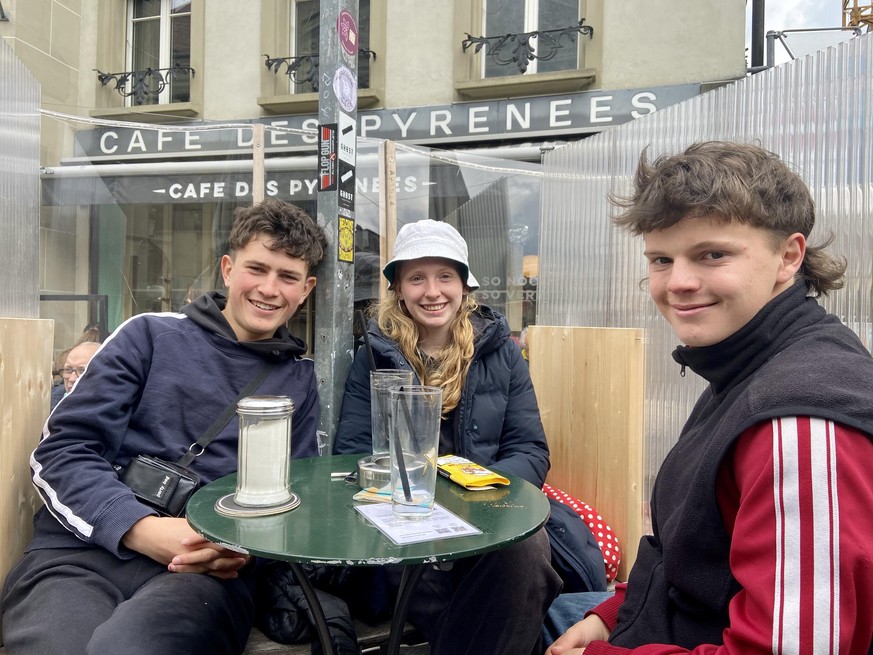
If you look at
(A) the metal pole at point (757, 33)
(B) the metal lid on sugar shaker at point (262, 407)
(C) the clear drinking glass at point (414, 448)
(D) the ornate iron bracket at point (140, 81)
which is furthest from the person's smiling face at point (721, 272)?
(D) the ornate iron bracket at point (140, 81)

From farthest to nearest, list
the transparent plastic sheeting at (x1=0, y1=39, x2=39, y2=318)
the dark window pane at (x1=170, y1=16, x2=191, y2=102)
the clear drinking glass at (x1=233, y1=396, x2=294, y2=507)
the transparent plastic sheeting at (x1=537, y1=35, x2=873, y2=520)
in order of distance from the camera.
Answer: the dark window pane at (x1=170, y1=16, x2=191, y2=102)
the transparent plastic sheeting at (x1=0, y1=39, x2=39, y2=318)
the transparent plastic sheeting at (x1=537, y1=35, x2=873, y2=520)
the clear drinking glass at (x1=233, y1=396, x2=294, y2=507)

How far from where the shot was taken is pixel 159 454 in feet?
6.23

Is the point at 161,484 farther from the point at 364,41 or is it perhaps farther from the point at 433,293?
the point at 364,41

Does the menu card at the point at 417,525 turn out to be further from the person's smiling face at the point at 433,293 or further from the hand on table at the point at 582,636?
the person's smiling face at the point at 433,293

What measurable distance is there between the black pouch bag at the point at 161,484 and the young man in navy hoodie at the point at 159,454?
0.19 feet

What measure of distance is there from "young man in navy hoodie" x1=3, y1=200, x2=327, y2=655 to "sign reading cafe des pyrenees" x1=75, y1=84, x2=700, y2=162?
3752 millimetres

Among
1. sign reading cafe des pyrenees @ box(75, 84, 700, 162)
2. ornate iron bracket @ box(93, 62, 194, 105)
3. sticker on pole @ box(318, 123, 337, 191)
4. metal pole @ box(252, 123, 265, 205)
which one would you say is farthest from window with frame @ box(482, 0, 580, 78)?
sticker on pole @ box(318, 123, 337, 191)

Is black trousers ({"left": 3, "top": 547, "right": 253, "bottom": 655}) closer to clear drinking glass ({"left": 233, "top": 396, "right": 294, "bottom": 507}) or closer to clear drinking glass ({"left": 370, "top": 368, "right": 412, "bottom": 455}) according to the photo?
clear drinking glass ({"left": 233, "top": 396, "right": 294, "bottom": 507})

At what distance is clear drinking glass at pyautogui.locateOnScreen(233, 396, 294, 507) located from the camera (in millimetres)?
1451

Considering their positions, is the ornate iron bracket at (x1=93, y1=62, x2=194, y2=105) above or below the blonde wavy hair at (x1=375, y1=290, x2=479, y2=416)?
above

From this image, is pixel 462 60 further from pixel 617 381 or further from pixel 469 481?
pixel 469 481

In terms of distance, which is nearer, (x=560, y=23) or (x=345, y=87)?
(x=345, y=87)

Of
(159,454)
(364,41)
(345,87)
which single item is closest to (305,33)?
(364,41)

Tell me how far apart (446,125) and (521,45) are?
120 cm
